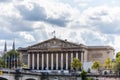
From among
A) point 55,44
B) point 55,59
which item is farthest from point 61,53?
point 55,44

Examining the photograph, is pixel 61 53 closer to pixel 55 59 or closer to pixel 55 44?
pixel 55 59

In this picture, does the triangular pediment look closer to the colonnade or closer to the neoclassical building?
the neoclassical building

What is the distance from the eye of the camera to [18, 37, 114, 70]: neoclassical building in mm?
193000

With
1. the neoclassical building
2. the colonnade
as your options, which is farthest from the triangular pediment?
the colonnade

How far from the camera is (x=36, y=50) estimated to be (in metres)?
198

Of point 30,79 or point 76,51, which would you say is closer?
point 30,79

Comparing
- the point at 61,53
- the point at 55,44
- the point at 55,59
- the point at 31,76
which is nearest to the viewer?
the point at 31,76

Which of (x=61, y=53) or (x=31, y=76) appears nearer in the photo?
(x=31, y=76)

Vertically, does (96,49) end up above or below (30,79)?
above

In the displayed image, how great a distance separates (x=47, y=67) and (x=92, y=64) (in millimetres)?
29627

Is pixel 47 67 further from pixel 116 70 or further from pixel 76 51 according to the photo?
pixel 116 70

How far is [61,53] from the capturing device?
194875 millimetres

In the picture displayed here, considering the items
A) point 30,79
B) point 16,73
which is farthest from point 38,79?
point 16,73

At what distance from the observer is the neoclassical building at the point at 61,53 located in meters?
193
